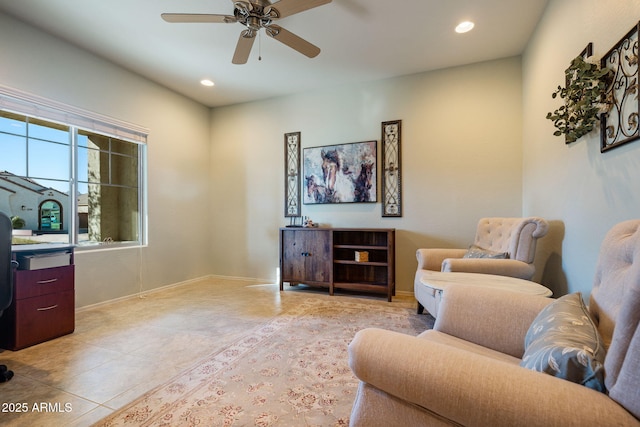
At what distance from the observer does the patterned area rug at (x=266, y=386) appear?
1.39 meters

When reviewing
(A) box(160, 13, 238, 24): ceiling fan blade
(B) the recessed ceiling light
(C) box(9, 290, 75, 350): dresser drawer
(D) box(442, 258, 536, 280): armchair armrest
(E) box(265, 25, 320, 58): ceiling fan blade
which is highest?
(B) the recessed ceiling light

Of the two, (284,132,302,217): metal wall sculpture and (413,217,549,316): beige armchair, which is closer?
(413,217,549,316): beige armchair

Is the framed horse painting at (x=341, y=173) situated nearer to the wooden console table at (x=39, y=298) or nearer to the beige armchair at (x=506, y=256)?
the beige armchair at (x=506, y=256)

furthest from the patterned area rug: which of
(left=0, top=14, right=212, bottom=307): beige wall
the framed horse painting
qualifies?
(left=0, top=14, right=212, bottom=307): beige wall

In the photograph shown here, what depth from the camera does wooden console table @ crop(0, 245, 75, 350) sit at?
2.09 meters

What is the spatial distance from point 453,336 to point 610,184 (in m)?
1.14

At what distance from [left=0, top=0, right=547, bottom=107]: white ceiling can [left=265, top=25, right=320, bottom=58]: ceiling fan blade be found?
312mm

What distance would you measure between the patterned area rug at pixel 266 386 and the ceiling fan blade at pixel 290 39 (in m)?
2.42

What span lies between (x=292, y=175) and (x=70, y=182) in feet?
8.29

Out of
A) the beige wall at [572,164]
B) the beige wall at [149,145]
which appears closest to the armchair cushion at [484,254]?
the beige wall at [572,164]

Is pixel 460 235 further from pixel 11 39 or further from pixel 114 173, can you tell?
pixel 11 39

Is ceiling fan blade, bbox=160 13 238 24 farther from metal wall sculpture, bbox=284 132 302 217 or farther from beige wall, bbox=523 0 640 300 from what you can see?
beige wall, bbox=523 0 640 300

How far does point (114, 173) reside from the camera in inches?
137

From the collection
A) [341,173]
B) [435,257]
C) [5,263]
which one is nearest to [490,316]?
[435,257]
